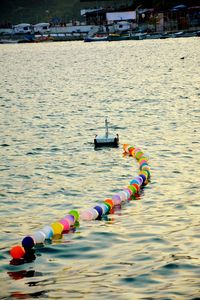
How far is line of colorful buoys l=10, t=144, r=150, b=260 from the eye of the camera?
688 inches

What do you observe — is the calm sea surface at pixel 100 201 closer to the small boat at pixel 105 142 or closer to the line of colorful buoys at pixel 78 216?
the line of colorful buoys at pixel 78 216

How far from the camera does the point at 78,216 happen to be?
2014cm

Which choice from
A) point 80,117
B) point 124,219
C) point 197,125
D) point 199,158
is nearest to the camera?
point 124,219

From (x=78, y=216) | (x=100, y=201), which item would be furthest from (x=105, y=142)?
(x=78, y=216)

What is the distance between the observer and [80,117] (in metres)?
45.5

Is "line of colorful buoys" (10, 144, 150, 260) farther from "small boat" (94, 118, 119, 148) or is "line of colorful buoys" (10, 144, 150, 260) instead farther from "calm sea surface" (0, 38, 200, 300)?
"small boat" (94, 118, 119, 148)

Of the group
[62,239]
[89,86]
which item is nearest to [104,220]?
[62,239]

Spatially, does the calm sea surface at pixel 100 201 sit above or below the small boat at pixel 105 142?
below

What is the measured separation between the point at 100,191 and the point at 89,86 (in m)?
51.5

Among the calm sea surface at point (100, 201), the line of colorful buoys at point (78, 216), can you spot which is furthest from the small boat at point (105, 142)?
the line of colorful buoys at point (78, 216)

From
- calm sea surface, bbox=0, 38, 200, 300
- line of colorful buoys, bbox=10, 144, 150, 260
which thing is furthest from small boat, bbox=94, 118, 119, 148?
line of colorful buoys, bbox=10, 144, 150, 260

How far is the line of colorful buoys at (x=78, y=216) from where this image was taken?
17484mm

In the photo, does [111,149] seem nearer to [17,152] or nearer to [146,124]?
[17,152]

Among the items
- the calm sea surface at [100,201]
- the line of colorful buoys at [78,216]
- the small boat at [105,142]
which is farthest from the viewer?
the small boat at [105,142]
